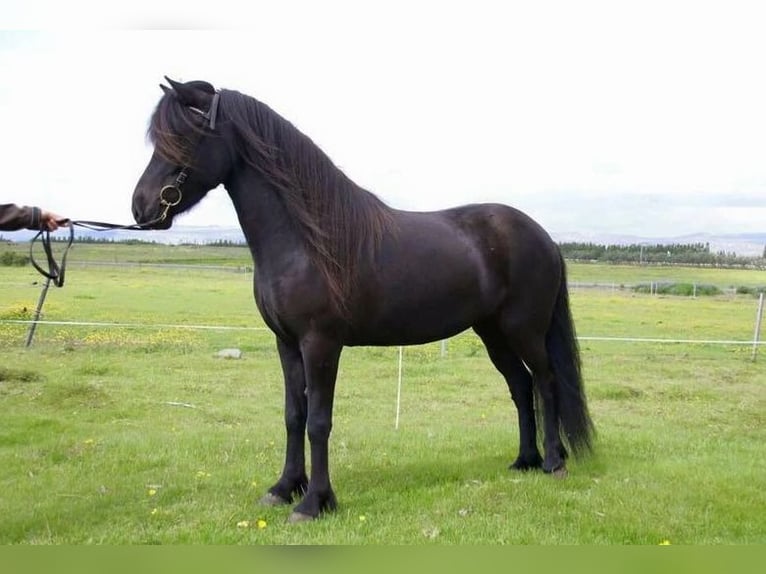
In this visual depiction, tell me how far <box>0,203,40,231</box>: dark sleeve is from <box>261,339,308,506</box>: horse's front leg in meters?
1.58

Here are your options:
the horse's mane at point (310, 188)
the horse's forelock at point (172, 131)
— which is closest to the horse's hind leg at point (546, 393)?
the horse's mane at point (310, 188)

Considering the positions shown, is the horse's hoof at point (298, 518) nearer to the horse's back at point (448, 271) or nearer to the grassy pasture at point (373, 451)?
the grassy pasture at point (373, 451)

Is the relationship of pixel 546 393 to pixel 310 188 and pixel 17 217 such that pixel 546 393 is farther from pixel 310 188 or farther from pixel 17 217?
pixel 17 217

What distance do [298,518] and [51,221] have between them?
2.21 meters

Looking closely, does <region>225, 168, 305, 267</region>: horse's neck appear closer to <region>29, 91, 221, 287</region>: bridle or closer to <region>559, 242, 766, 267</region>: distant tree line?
<region>29, 91, 221, 287</region>: bridle

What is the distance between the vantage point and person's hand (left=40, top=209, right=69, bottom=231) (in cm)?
356

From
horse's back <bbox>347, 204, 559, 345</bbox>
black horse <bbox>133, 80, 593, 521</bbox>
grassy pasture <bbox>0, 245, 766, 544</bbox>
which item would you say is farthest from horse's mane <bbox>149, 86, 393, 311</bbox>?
grassy pasture <bbox>0, 245, 766, 544</bbox>

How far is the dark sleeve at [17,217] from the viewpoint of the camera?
3.43m

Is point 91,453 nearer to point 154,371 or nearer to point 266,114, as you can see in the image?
point 266,114

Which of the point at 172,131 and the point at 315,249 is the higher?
the point at 172,131

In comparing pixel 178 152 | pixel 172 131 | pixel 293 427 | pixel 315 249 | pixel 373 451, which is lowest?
pixel 373 451

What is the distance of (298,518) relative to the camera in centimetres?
392

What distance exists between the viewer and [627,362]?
1358cm

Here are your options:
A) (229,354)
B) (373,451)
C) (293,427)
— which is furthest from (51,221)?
(229,354)
